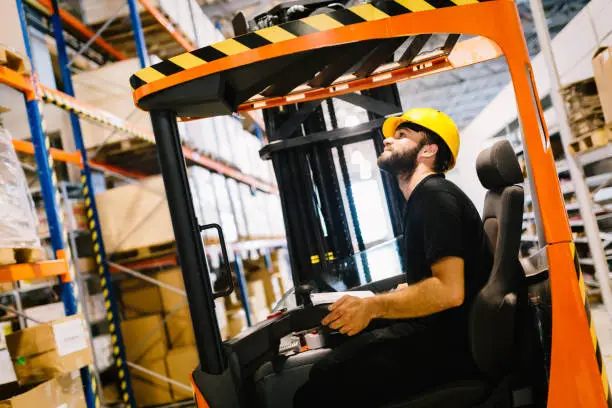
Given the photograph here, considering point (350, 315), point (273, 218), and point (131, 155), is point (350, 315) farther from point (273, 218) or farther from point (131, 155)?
point (273, 218)

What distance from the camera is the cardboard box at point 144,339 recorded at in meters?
5.46

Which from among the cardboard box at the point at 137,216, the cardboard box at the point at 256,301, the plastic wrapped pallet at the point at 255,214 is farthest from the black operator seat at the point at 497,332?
the cardboard box at the point at 256,301

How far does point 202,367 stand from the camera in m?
1.87

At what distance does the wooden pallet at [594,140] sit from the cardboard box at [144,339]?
209 inches

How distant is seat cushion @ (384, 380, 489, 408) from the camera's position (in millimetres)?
1811

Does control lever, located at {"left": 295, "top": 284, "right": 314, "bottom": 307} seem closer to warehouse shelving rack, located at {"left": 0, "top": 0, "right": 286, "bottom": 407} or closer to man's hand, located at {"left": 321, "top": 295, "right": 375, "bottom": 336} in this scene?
man's hand, located at {"left": 321, "top": 295, "right": 375, "bottom": 336}

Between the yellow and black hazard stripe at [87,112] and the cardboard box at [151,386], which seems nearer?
the yellow and black hazard stripe at [87,112]

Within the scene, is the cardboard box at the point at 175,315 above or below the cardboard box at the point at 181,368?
above

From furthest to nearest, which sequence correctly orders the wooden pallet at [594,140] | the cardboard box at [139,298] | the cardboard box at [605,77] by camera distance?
1. the cardboard box at [139,298]
2. the wooden pallet at [594,140]
3. the cardboard box at [605,77]

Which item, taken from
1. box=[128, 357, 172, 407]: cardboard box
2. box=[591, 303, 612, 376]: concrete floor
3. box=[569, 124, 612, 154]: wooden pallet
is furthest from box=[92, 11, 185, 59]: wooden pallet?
box=[591, 303, 612, 376]: concrete floor

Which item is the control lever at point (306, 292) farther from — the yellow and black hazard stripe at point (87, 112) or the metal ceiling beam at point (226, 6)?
the metal ceiling beam at point (226, 6)

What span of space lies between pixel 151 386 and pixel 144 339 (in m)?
0.55

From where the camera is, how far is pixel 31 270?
113 inches

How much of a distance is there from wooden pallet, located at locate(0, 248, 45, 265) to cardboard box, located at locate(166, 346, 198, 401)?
2.69 meters
